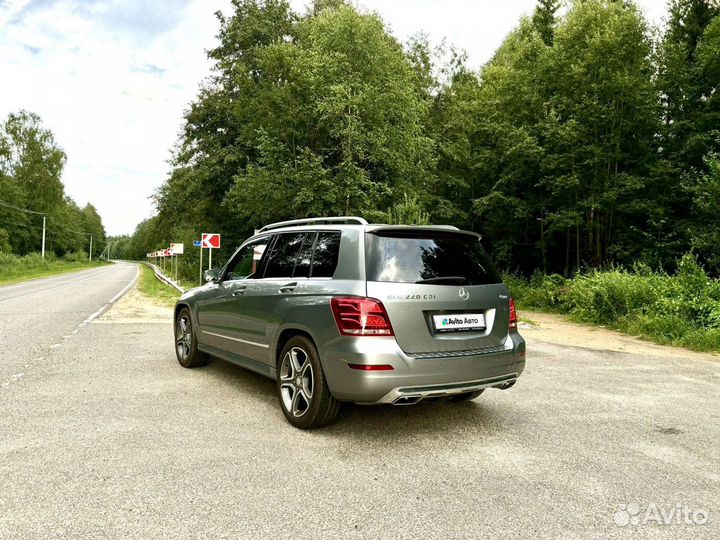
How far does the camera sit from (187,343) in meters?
6.67

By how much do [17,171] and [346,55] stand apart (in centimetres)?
6069

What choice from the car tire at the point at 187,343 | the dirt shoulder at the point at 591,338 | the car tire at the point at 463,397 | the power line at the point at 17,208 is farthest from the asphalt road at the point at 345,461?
the power line at the point at 17,208

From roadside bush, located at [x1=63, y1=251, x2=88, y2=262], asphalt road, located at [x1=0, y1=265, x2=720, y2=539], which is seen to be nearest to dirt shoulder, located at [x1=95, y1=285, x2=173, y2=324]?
asphalt road, located at [x1=0, y1=265, x2=720, y2=539]

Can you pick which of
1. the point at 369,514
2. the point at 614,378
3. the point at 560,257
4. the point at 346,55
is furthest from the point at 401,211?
the point at 560,257

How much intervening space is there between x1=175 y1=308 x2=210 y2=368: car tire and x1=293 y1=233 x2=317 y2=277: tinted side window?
250 cm

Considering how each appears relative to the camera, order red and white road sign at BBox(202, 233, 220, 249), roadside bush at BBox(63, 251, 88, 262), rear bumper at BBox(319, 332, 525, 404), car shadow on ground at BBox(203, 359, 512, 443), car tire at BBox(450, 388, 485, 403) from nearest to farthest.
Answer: rear bumper at BBox(319, 332, 525, 404)
car shadow on ground at BBox(203, 359, 512, 443)
car tire at BBox(450, 388, 485, 403)
red and white road sign at BBox(202, 233, 220, 249)
roadside bush at BBox(63, 251, 88, 262)

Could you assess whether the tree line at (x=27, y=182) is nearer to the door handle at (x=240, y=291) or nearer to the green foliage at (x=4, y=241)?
→ the green foliage at (x=4, y=241)

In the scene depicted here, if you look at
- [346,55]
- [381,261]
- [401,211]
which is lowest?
[381,261]

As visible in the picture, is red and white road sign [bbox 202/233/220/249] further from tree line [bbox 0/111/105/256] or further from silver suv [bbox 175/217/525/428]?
tree line [bbox 0/111/105/256]

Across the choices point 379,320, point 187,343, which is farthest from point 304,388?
point 187,343

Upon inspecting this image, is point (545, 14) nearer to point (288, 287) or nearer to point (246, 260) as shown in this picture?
point (246, 260)

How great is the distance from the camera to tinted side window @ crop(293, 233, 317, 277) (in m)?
4.55

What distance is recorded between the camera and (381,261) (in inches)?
157

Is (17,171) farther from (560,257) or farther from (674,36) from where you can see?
(674,36)
